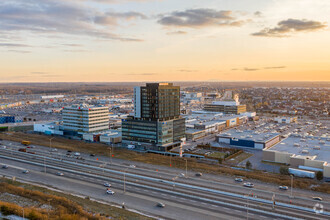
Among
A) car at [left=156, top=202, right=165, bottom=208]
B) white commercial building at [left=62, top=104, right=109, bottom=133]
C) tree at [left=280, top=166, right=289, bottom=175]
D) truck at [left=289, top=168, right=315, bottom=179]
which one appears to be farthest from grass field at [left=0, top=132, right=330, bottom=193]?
car at [left=156, top=202, right=165, bottom=208]

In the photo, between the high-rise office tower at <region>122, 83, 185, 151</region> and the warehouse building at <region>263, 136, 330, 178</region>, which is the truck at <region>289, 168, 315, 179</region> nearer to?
the warehouse building at <region>263, 136, 330, 178</region>

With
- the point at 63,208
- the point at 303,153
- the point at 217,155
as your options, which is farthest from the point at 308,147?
the point at 63,208

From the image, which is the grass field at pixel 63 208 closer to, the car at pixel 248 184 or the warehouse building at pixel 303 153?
the car at pixel 248 184

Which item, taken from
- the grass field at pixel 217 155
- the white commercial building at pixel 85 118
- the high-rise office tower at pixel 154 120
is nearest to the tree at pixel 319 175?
the grass field at pixel 217 155

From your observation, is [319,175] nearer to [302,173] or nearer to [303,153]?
[302,173]

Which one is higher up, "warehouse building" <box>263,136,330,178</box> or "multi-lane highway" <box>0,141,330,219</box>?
"warehouse building" <box>263,136,330,178</box>

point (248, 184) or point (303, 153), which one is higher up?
point (303, 153)

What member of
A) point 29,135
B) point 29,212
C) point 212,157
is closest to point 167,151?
Answer: point 212,157
